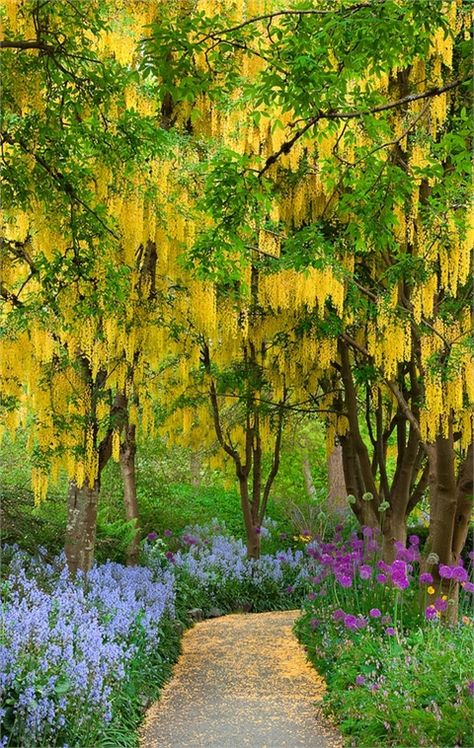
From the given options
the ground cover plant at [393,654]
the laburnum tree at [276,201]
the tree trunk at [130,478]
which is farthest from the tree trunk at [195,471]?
the ground cover plant at [393,654]

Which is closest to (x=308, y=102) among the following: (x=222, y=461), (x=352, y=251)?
(x=352, y=251)

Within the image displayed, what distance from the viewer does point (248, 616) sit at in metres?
9.59

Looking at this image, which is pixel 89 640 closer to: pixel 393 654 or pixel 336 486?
pixel 393 654

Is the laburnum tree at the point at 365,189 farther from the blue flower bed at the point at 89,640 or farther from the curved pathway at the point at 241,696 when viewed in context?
the blue flower bed at the point at 89,640

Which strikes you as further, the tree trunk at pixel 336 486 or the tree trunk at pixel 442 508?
the tree trunk at pixel 336 486

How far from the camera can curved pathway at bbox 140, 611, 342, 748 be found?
514 cm

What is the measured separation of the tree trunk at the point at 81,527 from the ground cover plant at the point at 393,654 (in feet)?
6.84

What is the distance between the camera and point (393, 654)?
205 inches

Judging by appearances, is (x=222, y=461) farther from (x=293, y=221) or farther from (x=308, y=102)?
(x=308, y=102)

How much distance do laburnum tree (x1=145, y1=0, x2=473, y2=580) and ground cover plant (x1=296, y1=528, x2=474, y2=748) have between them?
1.70 ft

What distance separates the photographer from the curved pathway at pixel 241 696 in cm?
514

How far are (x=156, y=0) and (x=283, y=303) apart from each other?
9.54ft

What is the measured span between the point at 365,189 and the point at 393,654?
3011 mm

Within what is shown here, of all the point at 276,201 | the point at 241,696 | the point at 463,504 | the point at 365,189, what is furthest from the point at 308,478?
the point at 365,189
